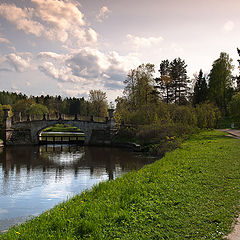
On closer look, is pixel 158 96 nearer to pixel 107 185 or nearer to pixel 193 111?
pixel 193 111

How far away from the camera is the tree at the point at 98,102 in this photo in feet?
206

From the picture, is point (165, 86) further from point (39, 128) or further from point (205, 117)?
point (39, 128)

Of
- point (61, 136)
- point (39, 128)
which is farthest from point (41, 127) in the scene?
point (61, 136)

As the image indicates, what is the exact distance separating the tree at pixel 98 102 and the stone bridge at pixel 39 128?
2127 centimetres

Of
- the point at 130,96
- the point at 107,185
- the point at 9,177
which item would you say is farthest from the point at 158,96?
the point at 107,185

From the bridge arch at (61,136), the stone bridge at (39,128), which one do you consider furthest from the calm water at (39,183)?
the bridge arch at (61,136)

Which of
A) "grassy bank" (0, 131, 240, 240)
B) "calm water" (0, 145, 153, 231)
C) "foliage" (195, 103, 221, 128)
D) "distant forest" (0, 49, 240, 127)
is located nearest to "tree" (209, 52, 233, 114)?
"distant forest" (0, 49, 240, 127)

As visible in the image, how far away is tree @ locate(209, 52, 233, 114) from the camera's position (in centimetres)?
4922

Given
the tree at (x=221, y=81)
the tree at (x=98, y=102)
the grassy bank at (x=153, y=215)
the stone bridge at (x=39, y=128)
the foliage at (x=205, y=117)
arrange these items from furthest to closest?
the tree at (x=98, y=102) < the tree at (x=221, y=81) < the stone bridge at (x=39, y=128) < the foliage at (x=205, y=117) < the grassy bank at (x=153, y=215)

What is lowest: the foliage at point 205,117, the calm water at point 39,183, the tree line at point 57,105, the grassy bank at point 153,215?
the calm water at point 39,183

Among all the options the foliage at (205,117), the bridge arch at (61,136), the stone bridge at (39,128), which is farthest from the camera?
the bridge arch at (61,136)

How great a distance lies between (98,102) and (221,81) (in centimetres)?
3036

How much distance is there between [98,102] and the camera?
6512cm

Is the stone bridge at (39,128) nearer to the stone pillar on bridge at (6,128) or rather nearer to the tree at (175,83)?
the stone pillar on bridge at (6,128)
